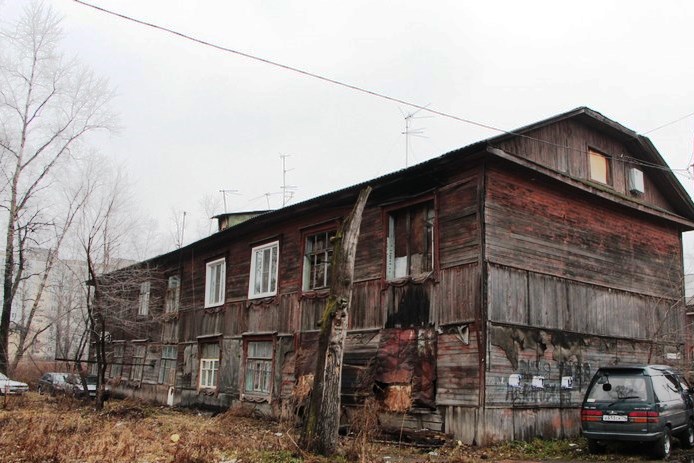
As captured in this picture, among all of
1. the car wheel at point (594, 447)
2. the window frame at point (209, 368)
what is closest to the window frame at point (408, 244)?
the car wheel at point (594, 447)

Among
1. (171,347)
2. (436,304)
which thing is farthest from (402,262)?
(171,347)

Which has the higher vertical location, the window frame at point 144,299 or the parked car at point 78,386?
the window frame at point 144,299

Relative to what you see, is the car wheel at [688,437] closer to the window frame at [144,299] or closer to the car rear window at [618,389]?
the car rear window at [618,389]

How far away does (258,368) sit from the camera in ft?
64.2

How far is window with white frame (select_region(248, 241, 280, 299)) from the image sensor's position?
19734 mm

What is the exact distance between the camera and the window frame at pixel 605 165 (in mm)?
16688

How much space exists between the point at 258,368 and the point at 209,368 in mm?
3533

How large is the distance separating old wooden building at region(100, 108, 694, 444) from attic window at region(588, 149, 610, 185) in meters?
0.06

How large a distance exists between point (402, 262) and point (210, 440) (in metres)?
6.13

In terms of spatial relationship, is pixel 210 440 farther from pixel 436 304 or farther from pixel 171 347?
pixel 171 347

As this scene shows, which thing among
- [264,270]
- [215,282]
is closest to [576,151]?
[264,270]

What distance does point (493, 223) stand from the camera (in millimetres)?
13492

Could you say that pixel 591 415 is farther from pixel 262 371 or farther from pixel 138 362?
pixel 138 362

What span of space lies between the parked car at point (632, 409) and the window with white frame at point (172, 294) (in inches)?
697
